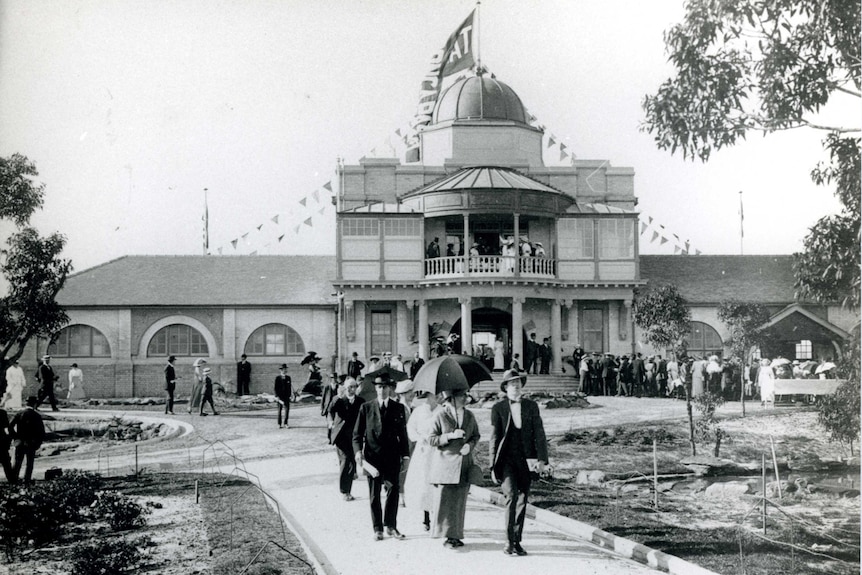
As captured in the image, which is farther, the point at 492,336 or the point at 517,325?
the point at 517,325

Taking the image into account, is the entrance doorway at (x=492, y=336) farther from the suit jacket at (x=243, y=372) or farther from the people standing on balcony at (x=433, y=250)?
the suit jacket at (x=243, y=372)

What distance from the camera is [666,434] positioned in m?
11.0

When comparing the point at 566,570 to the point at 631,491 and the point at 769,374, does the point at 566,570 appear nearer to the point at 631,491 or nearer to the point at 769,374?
the point at 631,491

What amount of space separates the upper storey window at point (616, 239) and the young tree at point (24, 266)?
7.42 metres

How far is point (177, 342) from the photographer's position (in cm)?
1582

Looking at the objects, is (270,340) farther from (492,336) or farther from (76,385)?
(492,336)

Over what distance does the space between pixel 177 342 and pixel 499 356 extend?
21.7 ft

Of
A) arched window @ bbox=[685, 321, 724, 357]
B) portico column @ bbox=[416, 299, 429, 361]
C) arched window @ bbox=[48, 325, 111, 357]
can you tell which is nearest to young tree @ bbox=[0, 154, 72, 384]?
arched window @ bbox=[48, 325, 111, 357]

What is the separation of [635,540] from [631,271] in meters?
6.32

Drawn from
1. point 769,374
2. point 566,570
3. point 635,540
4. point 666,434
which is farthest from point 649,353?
point 566,570

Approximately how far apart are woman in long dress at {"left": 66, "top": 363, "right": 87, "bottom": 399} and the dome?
7.46 metres

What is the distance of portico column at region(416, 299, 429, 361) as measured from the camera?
1120cm

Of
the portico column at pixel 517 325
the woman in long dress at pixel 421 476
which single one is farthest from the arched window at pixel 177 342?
the woman in long dress at pixel 421 476

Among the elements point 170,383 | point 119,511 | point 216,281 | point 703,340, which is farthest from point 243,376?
point 703,340
